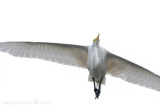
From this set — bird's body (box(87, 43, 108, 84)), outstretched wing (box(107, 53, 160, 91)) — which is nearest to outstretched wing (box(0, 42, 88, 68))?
bird's body (box(87, 43, 108, 84))

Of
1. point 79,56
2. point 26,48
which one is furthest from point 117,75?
point 26,48

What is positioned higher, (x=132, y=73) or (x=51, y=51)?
(x=51, y=51)

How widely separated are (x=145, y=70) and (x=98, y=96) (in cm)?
95

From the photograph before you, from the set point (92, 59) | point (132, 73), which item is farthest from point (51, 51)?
point (132, 73)

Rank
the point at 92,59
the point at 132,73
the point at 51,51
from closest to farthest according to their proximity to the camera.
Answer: the point at 92,59, the point at 51,51, the point at 132,73

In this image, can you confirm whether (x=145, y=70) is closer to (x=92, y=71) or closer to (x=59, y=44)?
(x=92, y=71)

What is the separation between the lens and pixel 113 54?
7652 millimetres

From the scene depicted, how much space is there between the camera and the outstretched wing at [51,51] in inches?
301

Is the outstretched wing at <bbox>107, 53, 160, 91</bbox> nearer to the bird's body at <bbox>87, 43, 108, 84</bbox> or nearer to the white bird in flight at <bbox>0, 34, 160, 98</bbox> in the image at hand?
the white bird in flight at <bbox>0, 34, 160, 98</bbox>

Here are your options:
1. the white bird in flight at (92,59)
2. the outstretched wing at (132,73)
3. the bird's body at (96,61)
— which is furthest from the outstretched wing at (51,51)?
the outstretched wing at (132,73)

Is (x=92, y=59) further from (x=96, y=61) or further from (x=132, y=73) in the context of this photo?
(x=132, y=73)

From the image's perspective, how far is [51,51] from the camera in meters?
7.79

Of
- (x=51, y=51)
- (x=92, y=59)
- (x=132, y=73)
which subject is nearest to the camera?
(x=92, y=59)

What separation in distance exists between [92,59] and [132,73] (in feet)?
3.08
